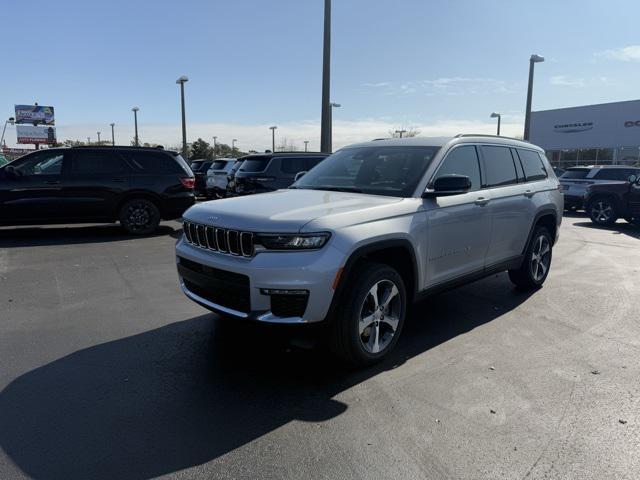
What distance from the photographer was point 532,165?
20.0ft

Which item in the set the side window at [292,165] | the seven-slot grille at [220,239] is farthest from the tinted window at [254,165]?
the seven-slot grille at [220,239]

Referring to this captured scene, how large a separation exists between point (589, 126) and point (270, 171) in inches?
1367

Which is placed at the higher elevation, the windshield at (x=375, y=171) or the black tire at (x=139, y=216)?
the windshield at (x=375, y=171)

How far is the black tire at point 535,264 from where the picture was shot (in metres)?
5.97

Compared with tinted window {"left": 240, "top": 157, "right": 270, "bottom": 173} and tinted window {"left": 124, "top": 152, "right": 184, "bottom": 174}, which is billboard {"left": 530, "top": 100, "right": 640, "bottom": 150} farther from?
tinted window {"left": 124, "top": 152, "right": 184, "bottom": 174}

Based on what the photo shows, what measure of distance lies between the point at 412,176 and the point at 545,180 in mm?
2774

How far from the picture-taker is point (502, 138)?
5629 millimetres

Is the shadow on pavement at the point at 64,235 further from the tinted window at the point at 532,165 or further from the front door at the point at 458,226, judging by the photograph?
the tinted window at the point at 532,165

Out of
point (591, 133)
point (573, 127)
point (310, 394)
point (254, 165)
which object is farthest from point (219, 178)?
point (573, 127)

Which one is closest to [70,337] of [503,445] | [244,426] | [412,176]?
[244,426]

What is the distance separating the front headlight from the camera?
3.36 metres

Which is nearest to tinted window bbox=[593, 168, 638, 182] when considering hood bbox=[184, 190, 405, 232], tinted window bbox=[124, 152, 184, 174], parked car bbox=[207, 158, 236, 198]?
parked car bbox=[207, 158, 236, 198]

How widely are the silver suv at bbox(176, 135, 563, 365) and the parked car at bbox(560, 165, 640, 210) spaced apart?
37.7 feet

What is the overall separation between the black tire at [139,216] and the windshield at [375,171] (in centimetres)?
627
